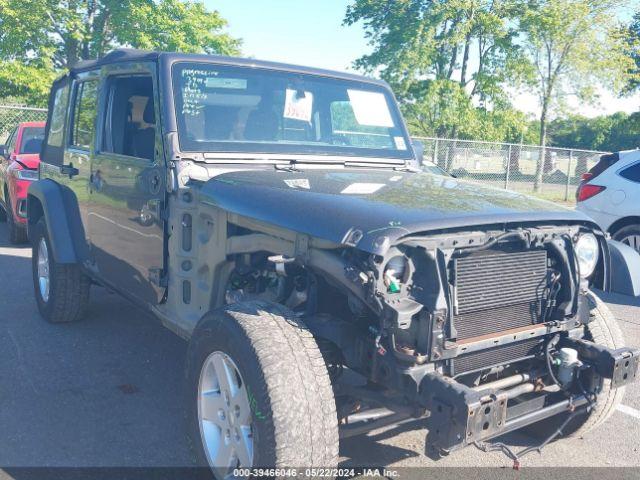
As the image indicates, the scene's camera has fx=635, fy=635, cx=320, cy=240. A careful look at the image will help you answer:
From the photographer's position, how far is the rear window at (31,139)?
31.5ft

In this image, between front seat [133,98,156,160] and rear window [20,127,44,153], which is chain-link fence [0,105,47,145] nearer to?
rear window [20,127,44,153]

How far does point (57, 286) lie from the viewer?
17.0 feet

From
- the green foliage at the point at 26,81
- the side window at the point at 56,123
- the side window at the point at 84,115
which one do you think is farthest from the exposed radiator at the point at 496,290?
the green foliage at the point at 26,81

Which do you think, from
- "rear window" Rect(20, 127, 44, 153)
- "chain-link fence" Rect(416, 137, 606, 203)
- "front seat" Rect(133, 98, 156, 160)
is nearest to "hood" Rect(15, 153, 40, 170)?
"rear window" Rect(20, 127, 44, 153)

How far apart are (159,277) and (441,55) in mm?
22159

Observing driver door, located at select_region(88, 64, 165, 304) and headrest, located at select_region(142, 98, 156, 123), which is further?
headrest, located at select_region(142, 98, 156, 123)

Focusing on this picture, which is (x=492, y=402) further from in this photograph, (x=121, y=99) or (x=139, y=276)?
(x=121, y=99)

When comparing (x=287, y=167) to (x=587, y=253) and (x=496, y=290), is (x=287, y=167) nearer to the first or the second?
(x=496, y=290)

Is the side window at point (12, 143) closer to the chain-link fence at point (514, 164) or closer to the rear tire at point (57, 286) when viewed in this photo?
the rear tire at point (57, 286)

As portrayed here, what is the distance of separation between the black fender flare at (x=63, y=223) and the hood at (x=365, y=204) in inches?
78.5

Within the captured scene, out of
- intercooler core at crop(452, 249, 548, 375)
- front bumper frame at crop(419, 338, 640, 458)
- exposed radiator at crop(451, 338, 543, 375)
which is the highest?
intercooler core at crop(452, 249, 548, 375)

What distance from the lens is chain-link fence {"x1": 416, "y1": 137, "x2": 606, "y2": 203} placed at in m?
17.2

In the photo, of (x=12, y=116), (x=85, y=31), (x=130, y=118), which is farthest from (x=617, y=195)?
(x=85, y=31)

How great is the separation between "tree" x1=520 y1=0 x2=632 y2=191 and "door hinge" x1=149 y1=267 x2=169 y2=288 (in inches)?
833
